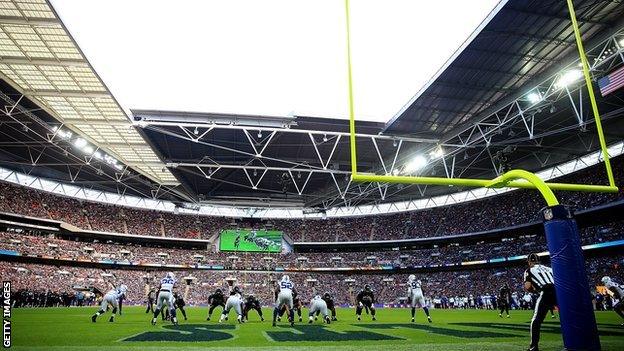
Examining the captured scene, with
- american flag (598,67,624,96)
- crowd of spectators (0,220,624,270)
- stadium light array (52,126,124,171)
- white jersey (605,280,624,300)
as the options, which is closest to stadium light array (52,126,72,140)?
stadium light array (52,126,124,171)

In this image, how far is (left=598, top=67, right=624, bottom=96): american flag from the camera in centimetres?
1608

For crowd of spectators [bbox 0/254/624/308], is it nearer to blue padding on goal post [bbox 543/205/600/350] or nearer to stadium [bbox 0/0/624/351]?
stadium [bbox 0/0/624/351]

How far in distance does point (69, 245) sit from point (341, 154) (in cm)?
3234

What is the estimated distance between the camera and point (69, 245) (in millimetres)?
42375

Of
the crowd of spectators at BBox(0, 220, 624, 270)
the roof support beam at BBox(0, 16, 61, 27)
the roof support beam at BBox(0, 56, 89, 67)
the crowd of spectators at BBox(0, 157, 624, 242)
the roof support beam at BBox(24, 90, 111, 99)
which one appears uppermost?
the roof support beam at BBox(0, 16, 61, 27)

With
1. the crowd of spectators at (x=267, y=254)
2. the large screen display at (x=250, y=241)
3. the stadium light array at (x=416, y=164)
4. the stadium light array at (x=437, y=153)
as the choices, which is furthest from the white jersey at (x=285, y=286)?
the large screen display at (x=250, y=241)

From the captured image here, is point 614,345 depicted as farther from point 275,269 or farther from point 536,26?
point 275,269

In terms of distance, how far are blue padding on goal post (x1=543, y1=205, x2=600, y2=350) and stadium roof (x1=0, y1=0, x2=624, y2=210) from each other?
13.4 metres

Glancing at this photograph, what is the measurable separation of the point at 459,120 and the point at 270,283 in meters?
31.6

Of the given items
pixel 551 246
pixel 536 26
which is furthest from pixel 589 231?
pixel 551 246

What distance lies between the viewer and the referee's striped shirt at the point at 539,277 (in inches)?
253

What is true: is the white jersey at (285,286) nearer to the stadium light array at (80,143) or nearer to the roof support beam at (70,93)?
the roof support beam at (70,93)

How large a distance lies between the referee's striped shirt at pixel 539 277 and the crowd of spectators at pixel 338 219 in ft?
106

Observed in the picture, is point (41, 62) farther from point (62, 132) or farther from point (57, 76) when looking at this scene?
point (62, 132)
